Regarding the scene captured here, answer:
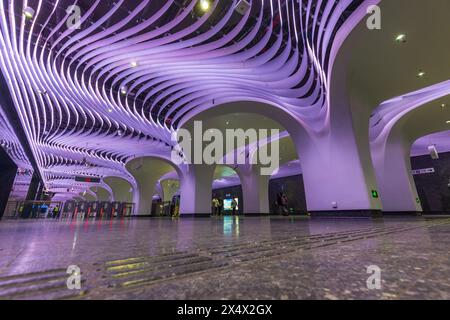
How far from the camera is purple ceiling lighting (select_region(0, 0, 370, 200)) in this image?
6312mm

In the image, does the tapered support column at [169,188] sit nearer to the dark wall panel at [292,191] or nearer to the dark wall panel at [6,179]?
the dark wall panel at [292,191]

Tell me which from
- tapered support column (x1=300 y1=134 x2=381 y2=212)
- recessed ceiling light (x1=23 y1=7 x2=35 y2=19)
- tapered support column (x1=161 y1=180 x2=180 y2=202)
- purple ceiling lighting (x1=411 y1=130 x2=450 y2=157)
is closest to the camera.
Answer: recessed ceiling light (x1=23 y1=7 x2=35 y2=19)

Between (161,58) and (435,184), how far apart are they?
26728mm

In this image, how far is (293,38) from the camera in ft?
23.3

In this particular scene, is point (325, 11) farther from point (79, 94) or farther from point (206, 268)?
point (79, 94)

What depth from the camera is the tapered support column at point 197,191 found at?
16453 millimetres

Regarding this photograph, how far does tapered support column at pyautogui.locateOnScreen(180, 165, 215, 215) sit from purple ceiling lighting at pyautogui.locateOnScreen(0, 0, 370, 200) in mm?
4784

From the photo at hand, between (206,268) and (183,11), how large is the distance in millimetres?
6820

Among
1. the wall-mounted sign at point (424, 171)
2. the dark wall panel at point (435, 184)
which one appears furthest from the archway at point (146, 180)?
the dark wall panel at point (435, 184)

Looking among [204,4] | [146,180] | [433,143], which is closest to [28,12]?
[204,4]

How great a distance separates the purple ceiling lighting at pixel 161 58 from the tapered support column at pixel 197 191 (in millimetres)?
4784

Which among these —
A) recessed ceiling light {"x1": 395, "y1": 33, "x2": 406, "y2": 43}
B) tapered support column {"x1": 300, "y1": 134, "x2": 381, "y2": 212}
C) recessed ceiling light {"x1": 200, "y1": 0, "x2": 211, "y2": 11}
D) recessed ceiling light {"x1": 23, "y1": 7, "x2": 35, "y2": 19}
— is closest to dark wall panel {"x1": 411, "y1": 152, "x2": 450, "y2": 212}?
tapered support column {"x1": 300, "y1": 134, "x2": 381, "y2": 212}

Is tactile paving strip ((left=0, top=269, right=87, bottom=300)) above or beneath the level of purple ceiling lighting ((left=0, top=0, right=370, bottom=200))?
beneath

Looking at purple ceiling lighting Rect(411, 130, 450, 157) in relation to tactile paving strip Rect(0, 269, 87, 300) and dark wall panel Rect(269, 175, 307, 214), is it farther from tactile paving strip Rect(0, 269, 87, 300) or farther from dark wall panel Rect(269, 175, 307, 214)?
tactile paving strip Rect(0, 269, 87, 300)
